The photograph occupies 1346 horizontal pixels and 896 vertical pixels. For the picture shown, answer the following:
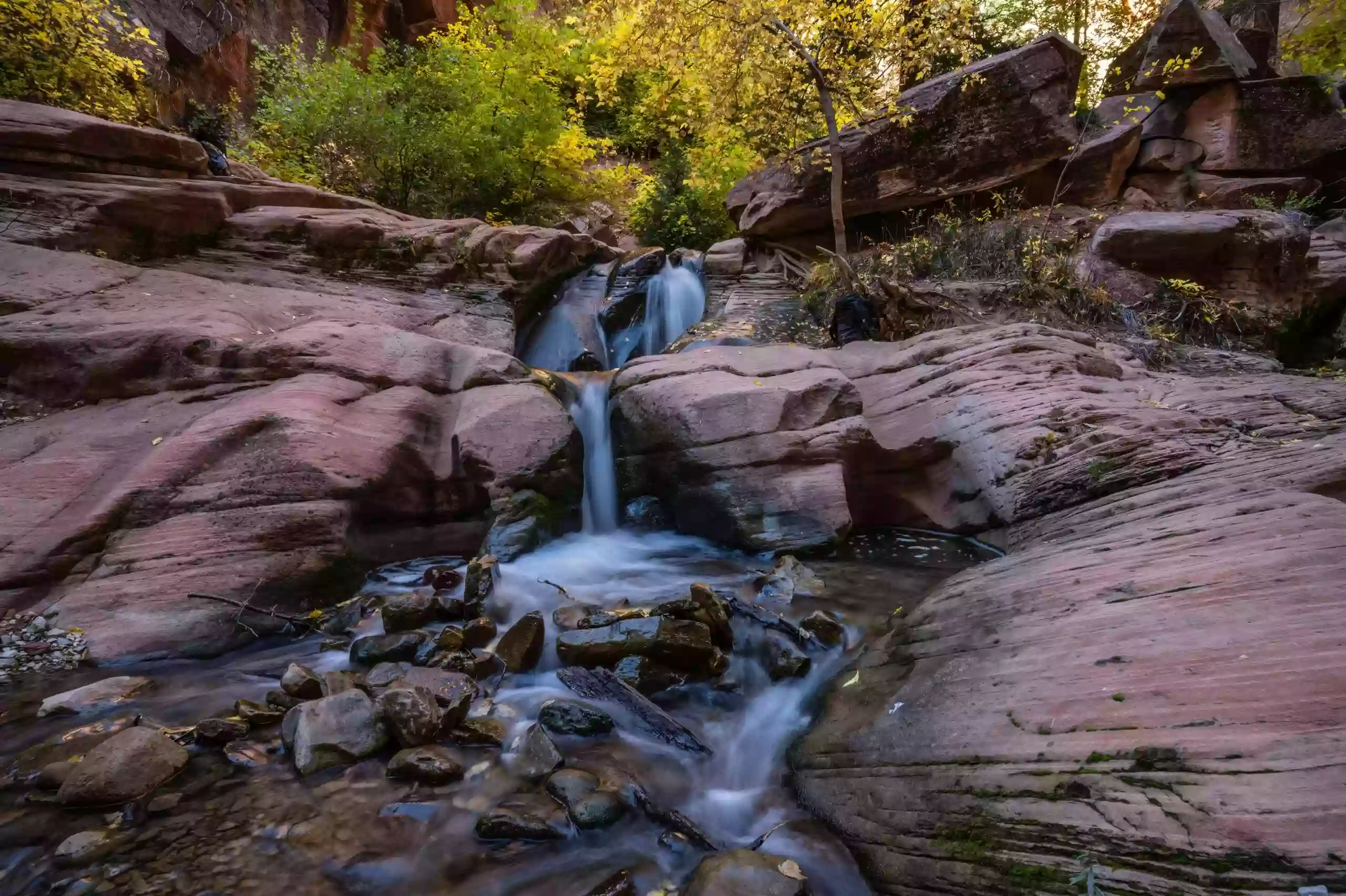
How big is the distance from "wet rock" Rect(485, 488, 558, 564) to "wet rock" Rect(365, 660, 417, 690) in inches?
72.8

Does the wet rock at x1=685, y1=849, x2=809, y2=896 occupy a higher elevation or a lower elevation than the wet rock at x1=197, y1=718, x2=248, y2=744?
lower

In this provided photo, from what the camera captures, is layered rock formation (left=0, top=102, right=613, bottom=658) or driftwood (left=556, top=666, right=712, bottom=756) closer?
driftwood (left=556, top=666, right=712, bottom=756)

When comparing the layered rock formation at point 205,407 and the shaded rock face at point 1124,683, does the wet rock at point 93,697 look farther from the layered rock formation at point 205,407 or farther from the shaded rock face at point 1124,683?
the shaded rock face at point 1124,683

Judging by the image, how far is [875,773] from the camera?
2.80m

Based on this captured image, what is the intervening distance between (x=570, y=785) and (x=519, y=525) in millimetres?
3301

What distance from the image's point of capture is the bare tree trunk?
34.6 feet

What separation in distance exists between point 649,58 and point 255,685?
10981mm

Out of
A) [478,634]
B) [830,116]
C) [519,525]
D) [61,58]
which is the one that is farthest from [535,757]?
[830,116]

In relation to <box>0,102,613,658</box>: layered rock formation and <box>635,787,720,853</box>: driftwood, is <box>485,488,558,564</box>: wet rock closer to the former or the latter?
<box>0,102,613,658</box>: layered rock formation

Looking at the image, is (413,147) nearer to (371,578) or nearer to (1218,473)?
(371,578)

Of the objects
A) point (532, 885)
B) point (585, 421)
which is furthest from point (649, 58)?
point (532, 885)

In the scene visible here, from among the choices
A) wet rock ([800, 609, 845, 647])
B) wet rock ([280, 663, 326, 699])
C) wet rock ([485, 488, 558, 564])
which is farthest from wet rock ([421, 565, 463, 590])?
wet rock ([800, 609, 845, 647])

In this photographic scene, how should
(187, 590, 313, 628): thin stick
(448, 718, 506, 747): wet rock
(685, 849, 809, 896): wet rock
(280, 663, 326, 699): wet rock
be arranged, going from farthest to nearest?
(187, 590, 313, 628): thin stick, (280, 663, 326, 699): wet rock, (448, 718, 506, 747): wet rock, (685, 849, 809, 896): wet rock

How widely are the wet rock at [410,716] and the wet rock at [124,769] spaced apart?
0.93 meters
